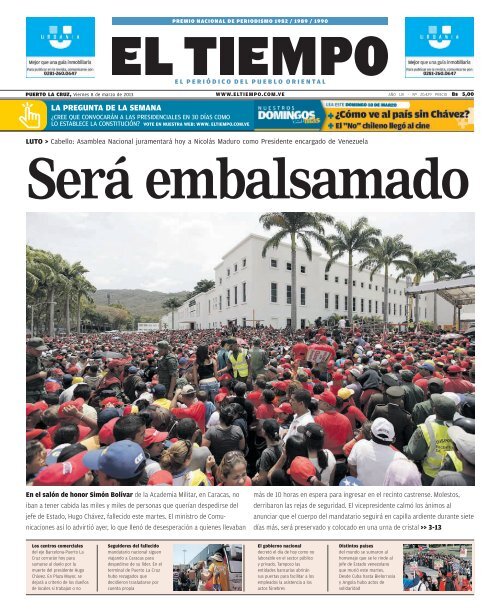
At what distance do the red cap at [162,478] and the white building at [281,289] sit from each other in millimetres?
14053

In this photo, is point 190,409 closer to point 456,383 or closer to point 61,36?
point 456,383

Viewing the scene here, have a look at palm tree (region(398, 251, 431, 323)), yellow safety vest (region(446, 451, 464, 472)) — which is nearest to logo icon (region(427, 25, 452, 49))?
yellow safety vest (region(446, 451, 464, 472))

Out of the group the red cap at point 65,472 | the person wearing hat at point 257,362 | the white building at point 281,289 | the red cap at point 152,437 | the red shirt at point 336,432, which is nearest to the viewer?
the red cap at point 65,472

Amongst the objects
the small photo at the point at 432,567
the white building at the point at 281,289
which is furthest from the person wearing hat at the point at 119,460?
the white building at the point at 281,289

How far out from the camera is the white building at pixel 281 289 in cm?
1988

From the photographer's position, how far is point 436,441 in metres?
2.65

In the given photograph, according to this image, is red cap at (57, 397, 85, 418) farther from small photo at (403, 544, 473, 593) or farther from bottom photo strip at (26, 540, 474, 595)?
small photo at (403, 544, 473, 593)

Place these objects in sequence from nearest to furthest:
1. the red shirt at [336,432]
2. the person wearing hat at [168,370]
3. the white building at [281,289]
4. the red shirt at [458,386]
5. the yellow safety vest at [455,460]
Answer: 1. the yellow safety vest at [455,460]
2. the red shirt at [336,432]
3. the red shirt at [458,386]
4. the person wearing hat at [168,370]
5. the white building at [281,289]

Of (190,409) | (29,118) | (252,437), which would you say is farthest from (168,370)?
(29,118)

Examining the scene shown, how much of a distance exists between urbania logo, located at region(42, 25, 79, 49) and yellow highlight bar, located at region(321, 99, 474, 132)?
9.35 feet

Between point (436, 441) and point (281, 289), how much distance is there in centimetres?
1793

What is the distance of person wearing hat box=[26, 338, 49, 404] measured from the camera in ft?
11.2

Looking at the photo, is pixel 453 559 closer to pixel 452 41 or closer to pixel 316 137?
pixel 316 137

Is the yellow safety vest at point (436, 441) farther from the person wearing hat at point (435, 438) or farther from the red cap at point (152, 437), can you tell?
the red cap at point (152, 437)
